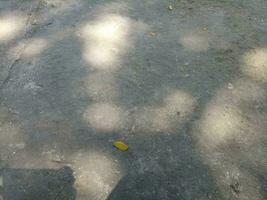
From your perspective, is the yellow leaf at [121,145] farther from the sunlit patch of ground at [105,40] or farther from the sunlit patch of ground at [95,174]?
the sunlit patch of ground at [105,40]

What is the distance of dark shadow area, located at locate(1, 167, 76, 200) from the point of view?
2.32m

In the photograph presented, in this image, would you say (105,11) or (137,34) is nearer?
(137,34)

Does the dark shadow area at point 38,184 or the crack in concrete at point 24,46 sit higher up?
the crack in concrete at point 24,46

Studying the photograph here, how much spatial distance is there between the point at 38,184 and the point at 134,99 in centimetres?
100

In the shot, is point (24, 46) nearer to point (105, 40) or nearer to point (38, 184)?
point (105, 40)

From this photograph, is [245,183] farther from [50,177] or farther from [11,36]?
[11,36]

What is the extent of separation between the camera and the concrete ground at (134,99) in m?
2.39

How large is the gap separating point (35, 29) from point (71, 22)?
373 millimetres

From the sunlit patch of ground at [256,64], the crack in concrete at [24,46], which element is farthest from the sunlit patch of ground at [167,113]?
the crack in concrete at [24,46]

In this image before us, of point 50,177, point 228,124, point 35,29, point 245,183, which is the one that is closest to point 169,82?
point 228,124

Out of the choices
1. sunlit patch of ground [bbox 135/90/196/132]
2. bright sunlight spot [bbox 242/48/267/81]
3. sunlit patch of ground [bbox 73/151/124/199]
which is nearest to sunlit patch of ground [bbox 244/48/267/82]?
bright sunlight spot [bbox 242/48/267/81]

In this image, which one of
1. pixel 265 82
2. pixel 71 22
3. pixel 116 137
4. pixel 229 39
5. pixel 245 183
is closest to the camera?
pixel 245 183

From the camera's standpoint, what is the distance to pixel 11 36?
3.57 meters

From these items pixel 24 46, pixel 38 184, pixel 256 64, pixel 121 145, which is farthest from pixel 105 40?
pixel 38 184
